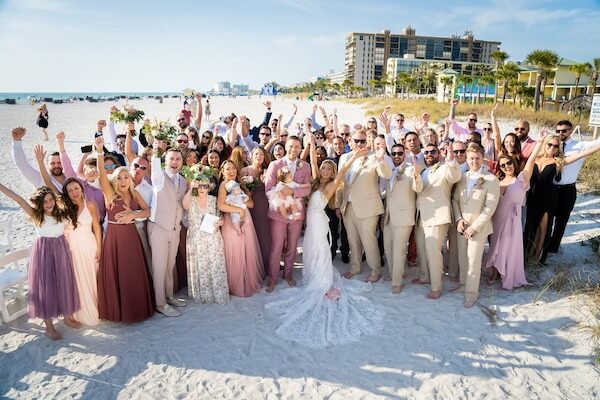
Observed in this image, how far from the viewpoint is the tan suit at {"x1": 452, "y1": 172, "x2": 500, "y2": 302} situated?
16.6 feet

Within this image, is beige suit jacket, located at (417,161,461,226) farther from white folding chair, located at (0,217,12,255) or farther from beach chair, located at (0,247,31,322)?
white folding chair, located at (0,217,12,255)

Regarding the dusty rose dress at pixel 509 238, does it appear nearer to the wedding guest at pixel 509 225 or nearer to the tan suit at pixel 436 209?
the wedding guest at pixel 509 225

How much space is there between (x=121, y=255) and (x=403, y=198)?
13.5ft

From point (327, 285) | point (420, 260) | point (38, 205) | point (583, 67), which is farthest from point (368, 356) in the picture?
point (583, 67)

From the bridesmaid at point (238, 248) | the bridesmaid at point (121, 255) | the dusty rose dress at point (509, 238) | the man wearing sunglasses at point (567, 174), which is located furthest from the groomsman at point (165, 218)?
the man wearing sunglasses at point (567, 174)

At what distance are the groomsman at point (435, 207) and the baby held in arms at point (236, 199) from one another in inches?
106

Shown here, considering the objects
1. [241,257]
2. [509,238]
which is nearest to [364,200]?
[241,257]

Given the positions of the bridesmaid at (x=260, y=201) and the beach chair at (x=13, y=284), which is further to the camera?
the bridesmaid at (x=260, y=201)

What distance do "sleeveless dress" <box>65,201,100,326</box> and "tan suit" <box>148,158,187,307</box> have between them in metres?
0.72

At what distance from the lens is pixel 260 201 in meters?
6.09

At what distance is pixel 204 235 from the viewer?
5332 millimetres

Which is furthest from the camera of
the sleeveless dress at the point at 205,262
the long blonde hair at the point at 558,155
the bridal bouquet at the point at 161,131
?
the bridal bouquet at the point at 161,131

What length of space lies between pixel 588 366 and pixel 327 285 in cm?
330

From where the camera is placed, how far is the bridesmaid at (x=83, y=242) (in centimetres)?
457
